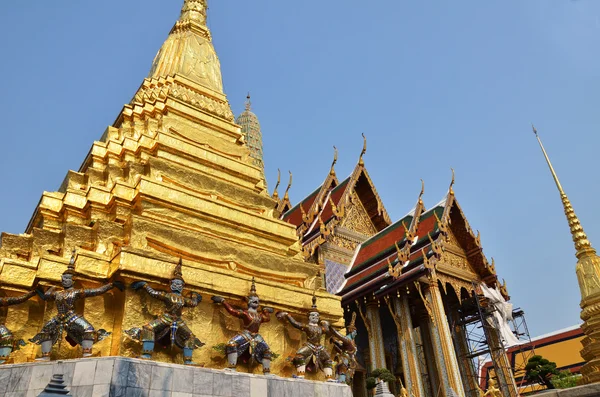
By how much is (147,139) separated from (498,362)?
9.86 meters

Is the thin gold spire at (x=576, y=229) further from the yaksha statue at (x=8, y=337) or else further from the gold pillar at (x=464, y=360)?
the yaksha statue at (x=8, y=337)

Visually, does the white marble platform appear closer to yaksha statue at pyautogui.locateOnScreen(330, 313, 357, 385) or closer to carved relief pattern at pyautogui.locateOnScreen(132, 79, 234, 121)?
yaksha statue at pyautogui.locateOnScreen(330, 313, 357, 385)

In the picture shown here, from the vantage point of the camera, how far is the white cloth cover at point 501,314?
1154 cm

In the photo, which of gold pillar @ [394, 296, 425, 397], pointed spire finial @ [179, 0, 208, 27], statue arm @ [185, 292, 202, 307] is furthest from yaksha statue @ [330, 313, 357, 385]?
pointed spire finial @ [179, 0, 208, 27]

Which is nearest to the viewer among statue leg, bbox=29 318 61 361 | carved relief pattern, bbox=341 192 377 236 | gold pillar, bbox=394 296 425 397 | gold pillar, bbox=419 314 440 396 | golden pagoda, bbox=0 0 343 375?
statue leg, bbox=29 318 61 361

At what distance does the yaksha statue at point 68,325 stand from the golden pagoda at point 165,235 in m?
0.28

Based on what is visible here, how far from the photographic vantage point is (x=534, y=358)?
37.4ft

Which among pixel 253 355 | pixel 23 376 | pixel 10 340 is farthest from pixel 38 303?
pixel 253 355

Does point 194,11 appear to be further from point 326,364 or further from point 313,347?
point 326,364

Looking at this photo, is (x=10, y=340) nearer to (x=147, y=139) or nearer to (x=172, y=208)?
(x=172, y=208)

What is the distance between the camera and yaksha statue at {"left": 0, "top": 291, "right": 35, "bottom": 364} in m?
3.95

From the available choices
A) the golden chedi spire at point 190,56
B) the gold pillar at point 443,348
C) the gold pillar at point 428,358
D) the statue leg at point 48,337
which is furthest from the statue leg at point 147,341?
the gold pillar at point 428,358

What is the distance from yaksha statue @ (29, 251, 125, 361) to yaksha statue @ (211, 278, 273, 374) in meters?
1.19

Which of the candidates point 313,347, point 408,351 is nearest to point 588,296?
point 408,351
